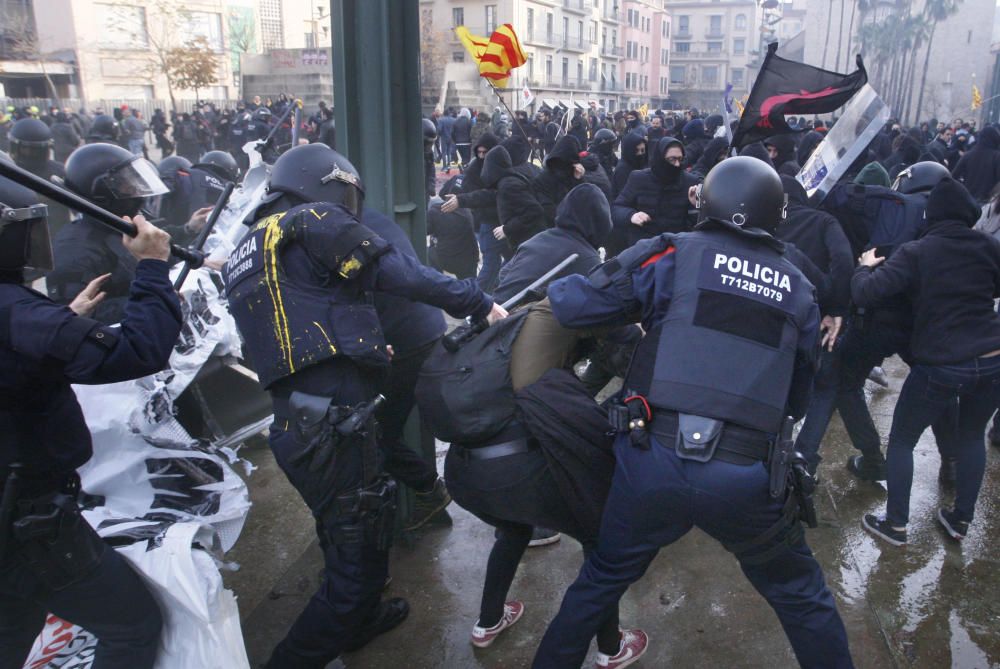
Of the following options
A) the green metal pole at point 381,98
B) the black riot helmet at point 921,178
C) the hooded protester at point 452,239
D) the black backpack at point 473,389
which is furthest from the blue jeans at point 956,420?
the hooded protester at point 452,239

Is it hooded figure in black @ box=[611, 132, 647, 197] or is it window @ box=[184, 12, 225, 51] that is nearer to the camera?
hooded figure in black @ box=[611, 132, 647, 197]

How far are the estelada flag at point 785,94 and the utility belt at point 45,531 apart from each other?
154 inches

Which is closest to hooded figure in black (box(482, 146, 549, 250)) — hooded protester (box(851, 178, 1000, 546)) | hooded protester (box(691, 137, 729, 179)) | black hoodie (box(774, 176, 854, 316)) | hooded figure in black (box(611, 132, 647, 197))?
hooded figure in black (box(611, 132, 647, 197))

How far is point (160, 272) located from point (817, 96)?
3913 mm

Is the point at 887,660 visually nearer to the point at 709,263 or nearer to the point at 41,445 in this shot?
the point at 709,263

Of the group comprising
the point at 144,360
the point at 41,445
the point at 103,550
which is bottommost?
the point at 103,550

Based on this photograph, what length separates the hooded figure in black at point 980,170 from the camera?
9.66 metres

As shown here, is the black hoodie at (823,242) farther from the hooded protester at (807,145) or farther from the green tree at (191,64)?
the green tree at (191,64)

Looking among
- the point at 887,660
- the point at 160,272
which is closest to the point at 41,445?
the point at 160,272

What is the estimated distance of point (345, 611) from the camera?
2.59 meters

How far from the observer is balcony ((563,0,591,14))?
57500 mm

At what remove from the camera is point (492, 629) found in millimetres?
3020

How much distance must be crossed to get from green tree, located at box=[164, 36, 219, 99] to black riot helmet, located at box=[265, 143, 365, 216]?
29455mm

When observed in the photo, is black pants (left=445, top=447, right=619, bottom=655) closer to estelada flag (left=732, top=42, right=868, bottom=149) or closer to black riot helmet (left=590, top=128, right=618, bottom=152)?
estelada flag (left=732, top=42, right=868, bottom=149)
